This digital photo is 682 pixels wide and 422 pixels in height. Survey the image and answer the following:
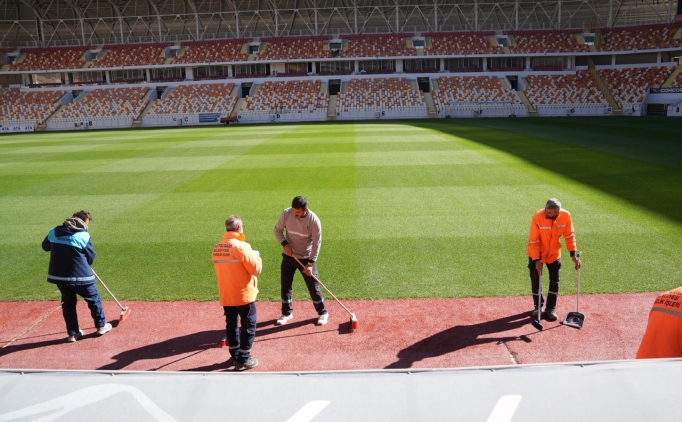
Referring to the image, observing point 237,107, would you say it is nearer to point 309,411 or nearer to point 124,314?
point 124,314

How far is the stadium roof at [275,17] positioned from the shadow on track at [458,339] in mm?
60094

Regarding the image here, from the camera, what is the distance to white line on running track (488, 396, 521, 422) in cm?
425

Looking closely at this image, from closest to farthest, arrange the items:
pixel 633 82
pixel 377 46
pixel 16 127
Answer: pixel 16 127 < pixel 633 82 < pixel 377 46

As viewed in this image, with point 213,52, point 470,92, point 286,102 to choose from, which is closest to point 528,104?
point 470,92

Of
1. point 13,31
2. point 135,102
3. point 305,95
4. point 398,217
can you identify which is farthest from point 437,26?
point 398,217

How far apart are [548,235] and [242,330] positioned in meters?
4.58

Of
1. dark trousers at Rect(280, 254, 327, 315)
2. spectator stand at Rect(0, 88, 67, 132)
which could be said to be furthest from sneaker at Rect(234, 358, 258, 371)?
spectator stand at Rect(0, 88, 67, 132)

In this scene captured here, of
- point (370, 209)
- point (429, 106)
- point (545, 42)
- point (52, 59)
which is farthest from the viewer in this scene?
point (52, 59)

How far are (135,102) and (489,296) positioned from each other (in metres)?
59.8

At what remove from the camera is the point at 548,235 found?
8.05m

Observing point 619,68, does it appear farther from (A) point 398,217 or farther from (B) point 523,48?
(A) point 398,217

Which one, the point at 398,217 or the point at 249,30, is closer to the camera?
the point at 398,217

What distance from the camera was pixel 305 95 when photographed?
61.7 m

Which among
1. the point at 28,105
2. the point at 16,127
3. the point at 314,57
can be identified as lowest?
the point at 16,127
